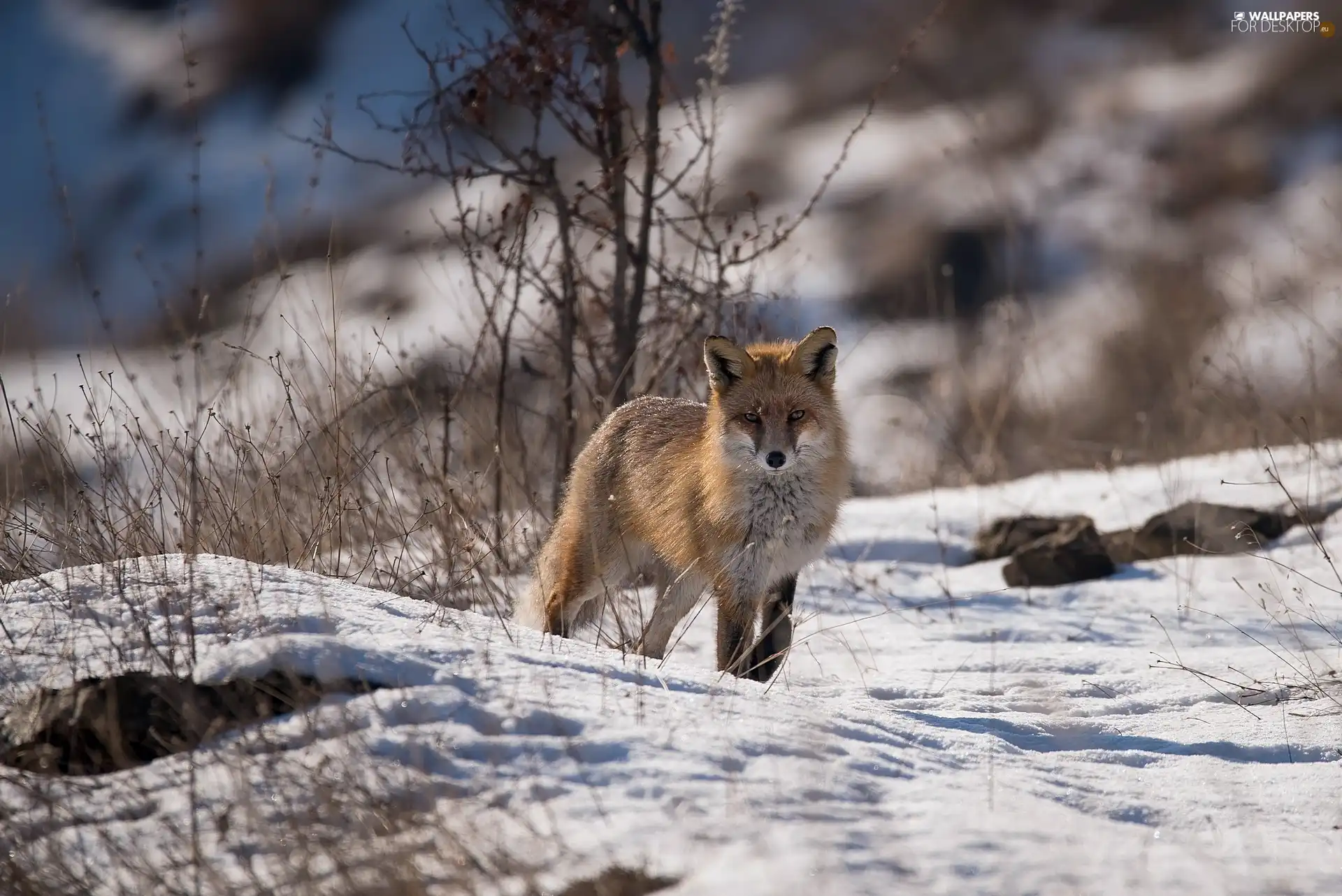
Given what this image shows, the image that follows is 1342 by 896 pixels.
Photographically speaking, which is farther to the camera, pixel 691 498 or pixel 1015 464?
pixel 1015 464

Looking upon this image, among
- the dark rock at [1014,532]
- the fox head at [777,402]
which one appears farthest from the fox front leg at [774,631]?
the dark rock at [1014,532]

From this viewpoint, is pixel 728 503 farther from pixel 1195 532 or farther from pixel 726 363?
pixel 1195 532

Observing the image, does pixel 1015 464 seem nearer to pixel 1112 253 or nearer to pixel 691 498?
pixel 691 498

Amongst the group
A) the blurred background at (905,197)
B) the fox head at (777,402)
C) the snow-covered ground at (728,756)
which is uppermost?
the blurred background at (905,197)

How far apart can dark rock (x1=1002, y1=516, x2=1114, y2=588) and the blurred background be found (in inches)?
74.4

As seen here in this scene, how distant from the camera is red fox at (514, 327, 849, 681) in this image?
4.79m

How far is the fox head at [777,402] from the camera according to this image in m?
4.76

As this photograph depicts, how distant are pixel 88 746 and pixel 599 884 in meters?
1.42

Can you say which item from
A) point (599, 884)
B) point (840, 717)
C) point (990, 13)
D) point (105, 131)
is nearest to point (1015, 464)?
point (840, 717)

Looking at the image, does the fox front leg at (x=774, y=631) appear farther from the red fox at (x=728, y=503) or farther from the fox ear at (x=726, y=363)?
the fox ear at (x=726, y=363)

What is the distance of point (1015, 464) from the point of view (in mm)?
11008

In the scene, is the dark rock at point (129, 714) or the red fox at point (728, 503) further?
the red fox at point (728, 503)

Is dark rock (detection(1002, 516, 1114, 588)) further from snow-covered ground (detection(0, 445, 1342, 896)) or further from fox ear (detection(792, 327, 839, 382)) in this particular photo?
fox ear (detection(792, 327, 839, 382))

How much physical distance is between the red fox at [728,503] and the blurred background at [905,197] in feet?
5.35
